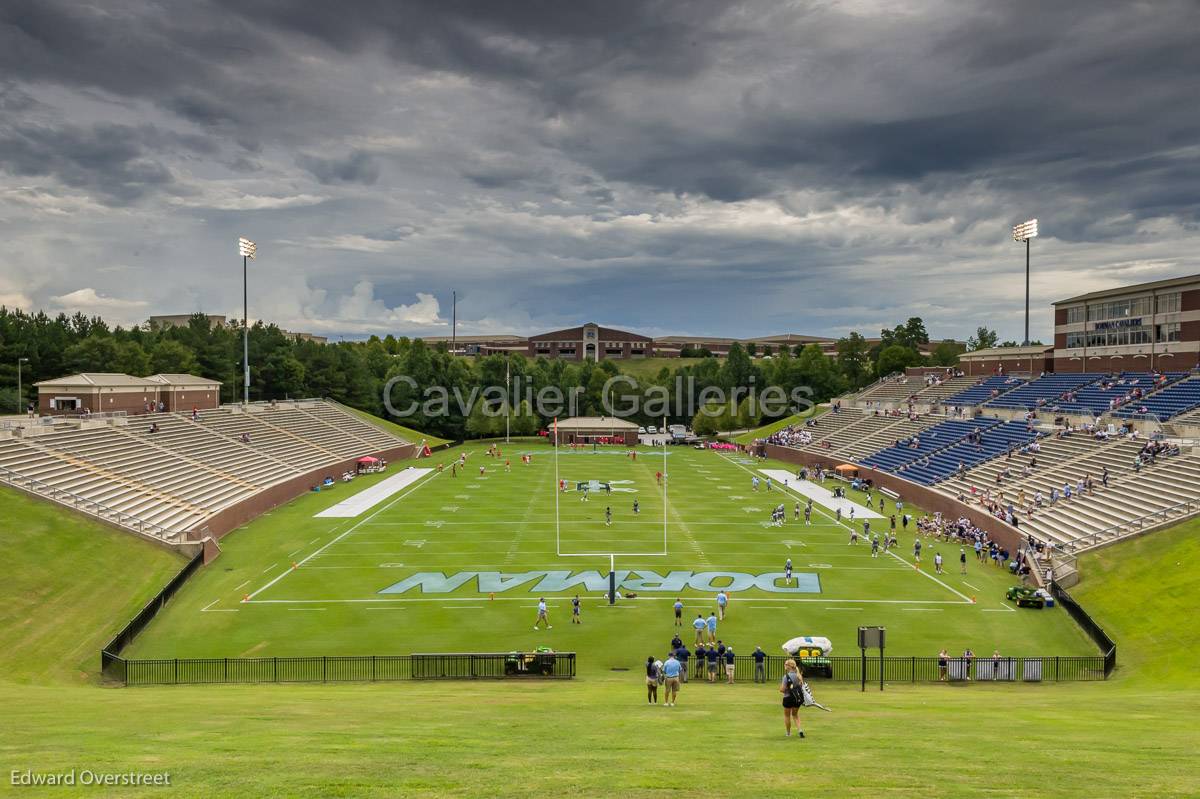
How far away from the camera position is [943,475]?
2362 inches

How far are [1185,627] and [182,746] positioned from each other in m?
29.4

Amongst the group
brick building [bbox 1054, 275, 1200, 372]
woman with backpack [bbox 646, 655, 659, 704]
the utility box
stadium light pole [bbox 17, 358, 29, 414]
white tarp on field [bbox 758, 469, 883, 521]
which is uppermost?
brick building [bbox 1054, 275, 1200, 372]

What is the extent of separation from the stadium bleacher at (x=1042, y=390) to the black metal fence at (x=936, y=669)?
4349 centimetres

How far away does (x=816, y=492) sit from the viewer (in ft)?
217

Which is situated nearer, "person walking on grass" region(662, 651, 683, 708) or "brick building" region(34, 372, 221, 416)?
"person walking on grass" region(662, 651, 683, 708)

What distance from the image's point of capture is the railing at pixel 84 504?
38.2 metres

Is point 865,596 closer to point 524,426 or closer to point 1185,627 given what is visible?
point 1185,627

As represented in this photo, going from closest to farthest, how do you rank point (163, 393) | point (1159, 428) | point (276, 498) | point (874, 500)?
1. point (1159, 428)
2. point (276, 498)
3. point (874, 500)
4. point (163, 393)

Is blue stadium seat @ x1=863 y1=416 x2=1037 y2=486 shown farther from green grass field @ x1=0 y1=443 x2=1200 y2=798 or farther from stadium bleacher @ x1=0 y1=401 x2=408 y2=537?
stadium bleacher @ x1=0 y1=401 x2=408 y2=537

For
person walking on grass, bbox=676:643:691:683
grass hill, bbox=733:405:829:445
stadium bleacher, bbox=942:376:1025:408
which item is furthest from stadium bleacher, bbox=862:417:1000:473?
person walking on grass, bbox=676:643:691:683

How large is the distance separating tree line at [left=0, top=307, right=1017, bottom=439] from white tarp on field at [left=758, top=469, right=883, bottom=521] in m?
49.1

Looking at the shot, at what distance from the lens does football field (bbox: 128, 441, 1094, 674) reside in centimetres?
2864

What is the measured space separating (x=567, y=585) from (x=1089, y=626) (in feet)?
64.8

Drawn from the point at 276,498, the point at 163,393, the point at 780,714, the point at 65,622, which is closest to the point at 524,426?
the point at 163,393
